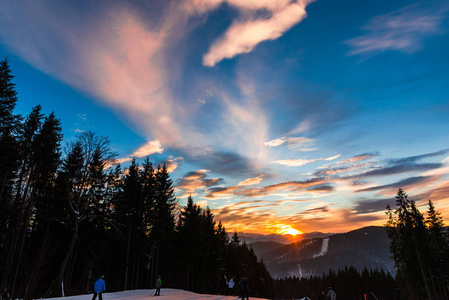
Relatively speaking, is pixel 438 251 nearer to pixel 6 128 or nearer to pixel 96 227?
pixel 96 227

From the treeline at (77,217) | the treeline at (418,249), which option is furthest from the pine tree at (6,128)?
the treeline at (418,249)

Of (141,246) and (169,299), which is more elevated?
(141,246)

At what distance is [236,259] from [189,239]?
28.4 m

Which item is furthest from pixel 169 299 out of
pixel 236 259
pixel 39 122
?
pixel 236 259

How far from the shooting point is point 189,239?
146 ft

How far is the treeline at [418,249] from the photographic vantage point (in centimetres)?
4912

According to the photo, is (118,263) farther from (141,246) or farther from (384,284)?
(384,284)

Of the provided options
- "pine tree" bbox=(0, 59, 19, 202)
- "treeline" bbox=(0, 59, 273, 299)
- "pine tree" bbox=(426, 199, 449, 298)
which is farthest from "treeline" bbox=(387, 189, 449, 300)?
"pine tree" bbox=(0, 59, 19, 202)

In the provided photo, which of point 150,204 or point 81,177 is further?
point 150,204

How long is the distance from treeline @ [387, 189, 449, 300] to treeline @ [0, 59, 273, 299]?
3921 cm

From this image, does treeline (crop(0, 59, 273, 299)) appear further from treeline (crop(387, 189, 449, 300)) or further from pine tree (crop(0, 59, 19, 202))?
treeline (crop(387, 189, 449, 300))

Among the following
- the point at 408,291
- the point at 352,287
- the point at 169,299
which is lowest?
the point at 352,287

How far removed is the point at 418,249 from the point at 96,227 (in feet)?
181

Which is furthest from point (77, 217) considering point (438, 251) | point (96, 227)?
point (438, 251)
